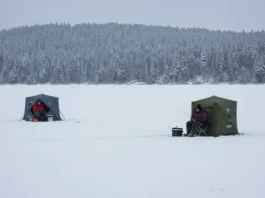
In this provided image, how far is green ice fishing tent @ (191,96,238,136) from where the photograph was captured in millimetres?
14414

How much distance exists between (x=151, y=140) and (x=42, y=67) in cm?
10475

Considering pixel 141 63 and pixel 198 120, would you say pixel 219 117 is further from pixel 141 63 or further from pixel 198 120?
pixel 141 63

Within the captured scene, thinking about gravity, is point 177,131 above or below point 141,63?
below

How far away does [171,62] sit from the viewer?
10238 cm

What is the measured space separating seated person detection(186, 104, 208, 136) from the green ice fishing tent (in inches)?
11.7

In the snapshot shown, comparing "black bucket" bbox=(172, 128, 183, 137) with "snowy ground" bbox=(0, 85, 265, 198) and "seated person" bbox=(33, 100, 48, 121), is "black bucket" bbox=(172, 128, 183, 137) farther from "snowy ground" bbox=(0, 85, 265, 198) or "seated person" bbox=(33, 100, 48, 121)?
"seated person" bbox=(33, 100, 48, 121)

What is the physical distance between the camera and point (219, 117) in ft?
47.6

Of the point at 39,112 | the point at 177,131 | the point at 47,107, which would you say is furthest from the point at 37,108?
the point at 177,131

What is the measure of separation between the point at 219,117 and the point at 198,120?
2.83 ft

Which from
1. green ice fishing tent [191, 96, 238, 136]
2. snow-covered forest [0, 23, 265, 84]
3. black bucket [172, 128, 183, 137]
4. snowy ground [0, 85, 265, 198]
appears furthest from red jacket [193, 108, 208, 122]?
snow-covered forest [0, 23, 265, 84]

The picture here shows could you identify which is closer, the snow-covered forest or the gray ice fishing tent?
the gray ice fishing tent

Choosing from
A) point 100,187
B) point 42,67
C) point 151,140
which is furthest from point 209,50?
point 100,187

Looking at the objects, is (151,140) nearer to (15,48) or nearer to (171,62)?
(171,62)

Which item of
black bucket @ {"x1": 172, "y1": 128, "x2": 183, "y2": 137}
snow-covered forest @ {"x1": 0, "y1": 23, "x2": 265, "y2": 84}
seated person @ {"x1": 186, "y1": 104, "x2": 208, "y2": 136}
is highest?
snow-covered forest @ {"x1": 0, "y1": 23, "x2": 265, "y2": 84}
